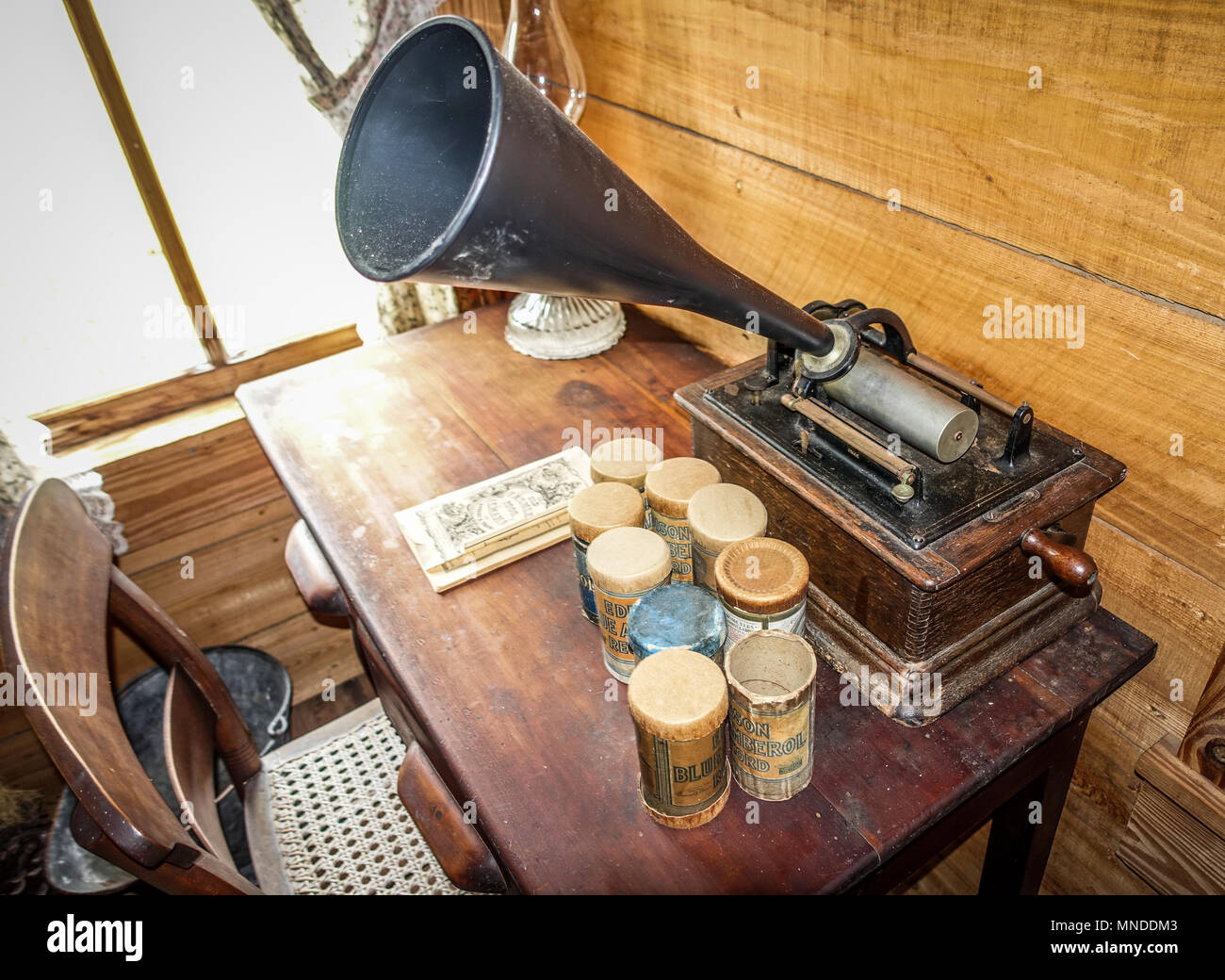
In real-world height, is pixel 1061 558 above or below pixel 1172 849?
above

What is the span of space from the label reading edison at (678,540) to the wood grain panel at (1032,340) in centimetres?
45

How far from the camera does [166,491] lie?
→ 195cm

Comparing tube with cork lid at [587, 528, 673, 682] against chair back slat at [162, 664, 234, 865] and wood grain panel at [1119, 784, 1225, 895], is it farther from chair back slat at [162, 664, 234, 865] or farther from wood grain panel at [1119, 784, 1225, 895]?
wood grain panel at [1119, 784, 1225, 895]

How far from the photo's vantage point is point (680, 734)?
811 mm

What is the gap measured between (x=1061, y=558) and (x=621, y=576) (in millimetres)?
469

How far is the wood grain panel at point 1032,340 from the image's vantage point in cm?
92

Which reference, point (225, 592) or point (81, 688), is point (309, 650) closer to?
point (225, 592)

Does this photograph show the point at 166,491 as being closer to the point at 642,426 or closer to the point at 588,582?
the point at 642,426

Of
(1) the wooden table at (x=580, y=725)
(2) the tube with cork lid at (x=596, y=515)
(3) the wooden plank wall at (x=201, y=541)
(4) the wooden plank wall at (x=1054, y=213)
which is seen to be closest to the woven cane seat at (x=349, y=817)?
(1) the wooden table at (x=580, y=725)

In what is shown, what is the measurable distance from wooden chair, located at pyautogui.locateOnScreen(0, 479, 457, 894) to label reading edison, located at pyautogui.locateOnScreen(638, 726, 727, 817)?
555 millimetres

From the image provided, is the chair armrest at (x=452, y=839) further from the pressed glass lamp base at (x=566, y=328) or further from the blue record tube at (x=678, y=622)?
the pressed glass lamp base at (x=566, y=328)

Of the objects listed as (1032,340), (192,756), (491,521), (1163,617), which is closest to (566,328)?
(491,521)
